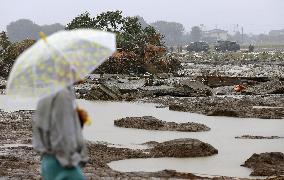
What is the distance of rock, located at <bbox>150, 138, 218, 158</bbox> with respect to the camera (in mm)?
10234

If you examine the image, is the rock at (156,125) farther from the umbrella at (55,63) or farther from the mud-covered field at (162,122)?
the umbrella at (55,63)

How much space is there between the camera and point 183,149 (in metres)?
10.4

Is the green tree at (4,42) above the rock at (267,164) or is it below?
above

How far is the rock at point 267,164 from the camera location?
8.57 metres

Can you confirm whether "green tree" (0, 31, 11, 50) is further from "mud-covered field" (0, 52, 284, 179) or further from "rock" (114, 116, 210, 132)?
"rock" (114, 116, 210, 132)

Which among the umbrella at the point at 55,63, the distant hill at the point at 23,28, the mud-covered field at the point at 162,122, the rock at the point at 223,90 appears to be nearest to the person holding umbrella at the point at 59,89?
the umbrella at the point at 55,63

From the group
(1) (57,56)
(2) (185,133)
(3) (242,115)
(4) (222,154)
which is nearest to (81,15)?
(3) (242,115)

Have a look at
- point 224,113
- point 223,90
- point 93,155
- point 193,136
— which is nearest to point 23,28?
point 223,90

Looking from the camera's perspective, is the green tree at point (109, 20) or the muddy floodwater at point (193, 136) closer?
the muddy floodwater at point (193, 136)

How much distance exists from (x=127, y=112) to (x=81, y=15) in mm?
25087

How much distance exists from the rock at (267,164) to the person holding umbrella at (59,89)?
5.26 metres

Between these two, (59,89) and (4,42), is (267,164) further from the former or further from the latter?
(4,42)

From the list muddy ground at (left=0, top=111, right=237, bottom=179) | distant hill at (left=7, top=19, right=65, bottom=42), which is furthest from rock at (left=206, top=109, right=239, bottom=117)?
distant hill at (left=7, top=19, right=65, bottom=42)

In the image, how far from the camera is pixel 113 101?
2302 centimetres
